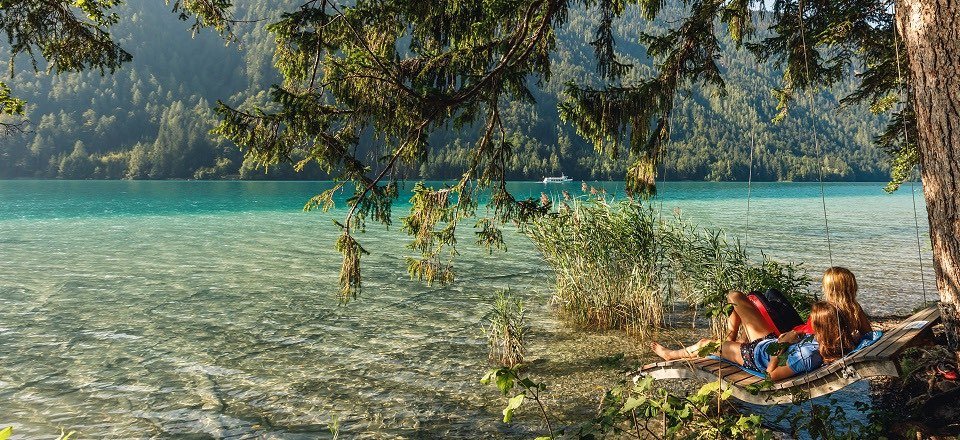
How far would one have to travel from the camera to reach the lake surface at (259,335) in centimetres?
612

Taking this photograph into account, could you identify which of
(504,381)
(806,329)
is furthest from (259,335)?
(806,329)

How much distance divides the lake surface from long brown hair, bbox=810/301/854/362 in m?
1.88

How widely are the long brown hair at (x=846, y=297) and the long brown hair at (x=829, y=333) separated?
13 cm

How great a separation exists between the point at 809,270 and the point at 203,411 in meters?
14.7

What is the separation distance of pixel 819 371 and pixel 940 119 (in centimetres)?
189

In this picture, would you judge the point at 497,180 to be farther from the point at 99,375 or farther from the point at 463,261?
the point at 463,261

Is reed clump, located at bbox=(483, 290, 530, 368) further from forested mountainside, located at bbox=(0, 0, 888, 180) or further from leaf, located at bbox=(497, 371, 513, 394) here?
forested mountainside, located at bbox=(0, 0, 888, 180)

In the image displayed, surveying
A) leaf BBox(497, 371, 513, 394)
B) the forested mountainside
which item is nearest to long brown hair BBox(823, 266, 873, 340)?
leaf BBox(497, 371, 513, 394)

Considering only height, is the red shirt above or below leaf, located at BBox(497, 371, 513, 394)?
below

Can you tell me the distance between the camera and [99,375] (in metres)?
7.48

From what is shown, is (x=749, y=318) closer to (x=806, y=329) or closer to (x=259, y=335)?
(x=806, y=329)

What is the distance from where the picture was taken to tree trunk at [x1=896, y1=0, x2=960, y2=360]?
12.0 feet

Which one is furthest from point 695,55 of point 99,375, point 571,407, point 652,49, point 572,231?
point 99,375

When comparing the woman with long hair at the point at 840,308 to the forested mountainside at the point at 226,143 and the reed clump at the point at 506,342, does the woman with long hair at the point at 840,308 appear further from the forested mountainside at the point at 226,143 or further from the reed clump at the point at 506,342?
the forested mountainside at the point at 226,143
